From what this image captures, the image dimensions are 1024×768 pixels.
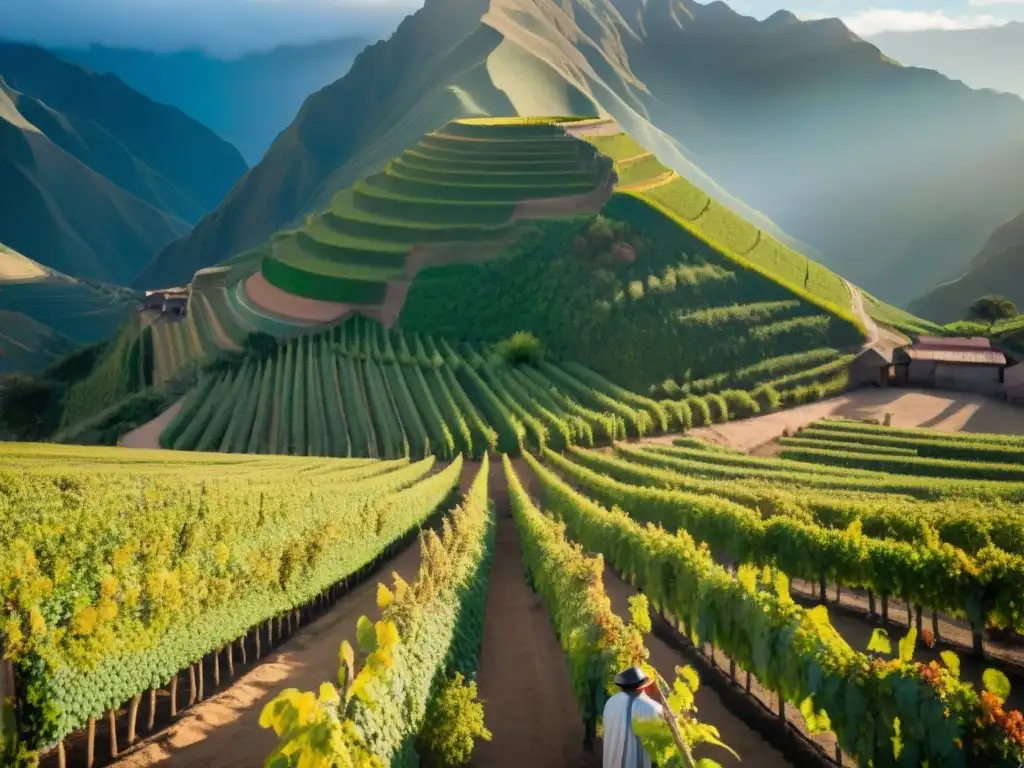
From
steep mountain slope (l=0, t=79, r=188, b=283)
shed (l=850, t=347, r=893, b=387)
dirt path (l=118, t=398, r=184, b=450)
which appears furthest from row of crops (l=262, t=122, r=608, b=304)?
steep mountain slope (l=0, t=79, r=188, b=283)

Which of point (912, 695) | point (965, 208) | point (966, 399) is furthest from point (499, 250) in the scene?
point (965, 208)

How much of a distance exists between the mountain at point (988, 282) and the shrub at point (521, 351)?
70.4 m

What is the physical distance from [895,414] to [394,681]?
43.7 metres

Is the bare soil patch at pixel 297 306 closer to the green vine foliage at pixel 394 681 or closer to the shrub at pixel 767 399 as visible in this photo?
the shrub at pixel 767 399

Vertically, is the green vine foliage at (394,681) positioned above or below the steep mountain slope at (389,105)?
below

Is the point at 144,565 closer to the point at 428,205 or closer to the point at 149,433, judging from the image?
the point at 149,433

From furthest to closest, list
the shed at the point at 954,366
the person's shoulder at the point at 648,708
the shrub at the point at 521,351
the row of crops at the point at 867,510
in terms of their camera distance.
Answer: the shed at the point at 954,366 < the shrub at the point at 521,351 < the row of crops at the point at 867,510 < the person's shoulder at the point at 648,708

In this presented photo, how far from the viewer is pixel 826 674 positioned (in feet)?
33.1

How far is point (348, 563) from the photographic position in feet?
64.6

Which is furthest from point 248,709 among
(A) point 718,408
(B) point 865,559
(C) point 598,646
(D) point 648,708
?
(A) point 718,408

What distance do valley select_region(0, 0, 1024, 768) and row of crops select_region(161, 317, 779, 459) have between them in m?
0.24

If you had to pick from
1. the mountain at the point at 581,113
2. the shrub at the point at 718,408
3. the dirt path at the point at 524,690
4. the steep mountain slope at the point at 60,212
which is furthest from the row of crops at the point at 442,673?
the steep mountain slope at the point at 60,212

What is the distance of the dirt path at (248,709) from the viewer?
1194 cm

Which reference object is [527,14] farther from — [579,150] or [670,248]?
[670,248]
